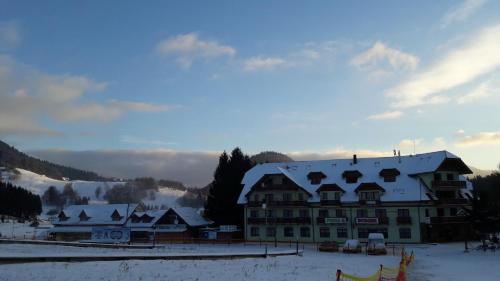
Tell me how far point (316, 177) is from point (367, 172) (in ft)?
26.1

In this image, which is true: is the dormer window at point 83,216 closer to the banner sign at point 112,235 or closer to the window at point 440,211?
the banner sign at point 112,235

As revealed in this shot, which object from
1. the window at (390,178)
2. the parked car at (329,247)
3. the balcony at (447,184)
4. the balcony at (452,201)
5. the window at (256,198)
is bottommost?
the parked car at (329,247)

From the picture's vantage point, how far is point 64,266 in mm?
26734

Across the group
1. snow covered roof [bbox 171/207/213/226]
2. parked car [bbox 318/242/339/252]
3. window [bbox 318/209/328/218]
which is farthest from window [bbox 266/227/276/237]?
→ parked car [bbox 318/242/339/252]

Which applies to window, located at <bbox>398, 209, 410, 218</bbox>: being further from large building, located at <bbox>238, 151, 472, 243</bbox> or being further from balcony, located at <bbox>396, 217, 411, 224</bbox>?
balcony, located at <bbox>396, 217, 411, 224</bbox>

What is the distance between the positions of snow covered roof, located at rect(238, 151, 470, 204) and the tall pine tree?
391 centimetres

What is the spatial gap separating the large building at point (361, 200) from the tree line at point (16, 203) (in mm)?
135657

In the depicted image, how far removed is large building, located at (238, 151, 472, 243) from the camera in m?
66.7

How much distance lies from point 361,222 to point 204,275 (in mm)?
47833

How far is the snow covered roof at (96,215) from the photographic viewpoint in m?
98.9

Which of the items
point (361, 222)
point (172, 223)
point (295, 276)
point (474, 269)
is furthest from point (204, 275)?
point (172, 223)

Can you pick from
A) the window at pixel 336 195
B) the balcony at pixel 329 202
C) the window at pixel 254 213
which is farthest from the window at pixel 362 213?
the window at pixel 254 213

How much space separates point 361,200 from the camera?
229 ft

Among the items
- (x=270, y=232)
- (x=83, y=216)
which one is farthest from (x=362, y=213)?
(x=83, y=216)
